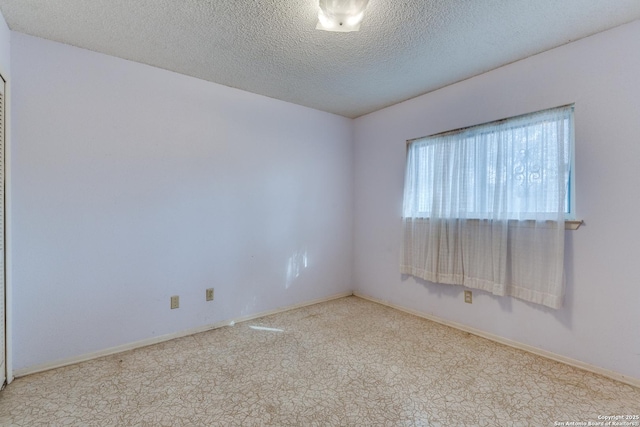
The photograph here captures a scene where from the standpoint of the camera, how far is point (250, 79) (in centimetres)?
285

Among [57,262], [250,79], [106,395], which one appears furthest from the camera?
[250,79]

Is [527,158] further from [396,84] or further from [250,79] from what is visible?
[250,79]

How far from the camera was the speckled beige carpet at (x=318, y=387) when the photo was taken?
167 centimetres

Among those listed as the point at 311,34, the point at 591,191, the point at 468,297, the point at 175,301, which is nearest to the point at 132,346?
the point at 175,301

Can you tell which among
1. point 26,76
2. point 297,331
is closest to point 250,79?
point 26,76

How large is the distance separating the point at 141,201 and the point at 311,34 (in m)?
1.92

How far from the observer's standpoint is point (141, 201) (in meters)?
2.55

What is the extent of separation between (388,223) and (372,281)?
31.3 inches

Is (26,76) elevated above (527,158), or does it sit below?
above

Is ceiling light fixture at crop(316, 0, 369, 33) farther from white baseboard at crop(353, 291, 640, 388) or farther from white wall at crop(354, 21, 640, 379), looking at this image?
white baseboard at crop(353, 291, 640, 388)

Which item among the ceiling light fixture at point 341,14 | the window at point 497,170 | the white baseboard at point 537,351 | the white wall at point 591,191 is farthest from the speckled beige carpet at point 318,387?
the ceiling light fixture at point 341,14

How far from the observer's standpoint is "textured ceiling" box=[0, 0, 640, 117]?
72.1 inches

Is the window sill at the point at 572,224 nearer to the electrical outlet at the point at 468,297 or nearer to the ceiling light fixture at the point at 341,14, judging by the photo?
the electrical outlet at the point at 468,297

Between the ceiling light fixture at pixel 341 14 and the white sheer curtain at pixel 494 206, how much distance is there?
163 centimetres
